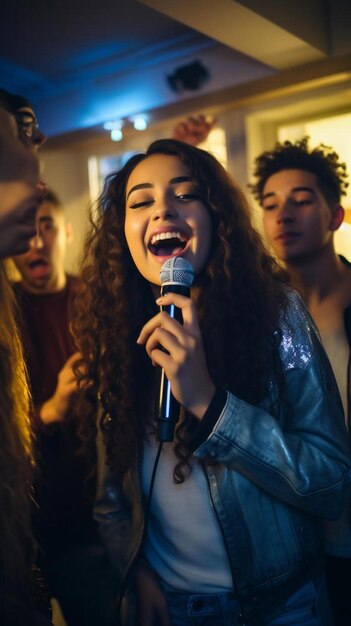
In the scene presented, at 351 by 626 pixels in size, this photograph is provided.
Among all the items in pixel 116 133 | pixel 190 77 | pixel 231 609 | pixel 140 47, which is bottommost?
pixel 231 609

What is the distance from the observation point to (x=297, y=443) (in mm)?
1146

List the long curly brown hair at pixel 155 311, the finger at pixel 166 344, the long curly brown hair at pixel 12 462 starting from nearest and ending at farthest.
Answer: the long curly brown hair at pixel 12 462
the finger at pixel 166 344
the long curly brown hair at pixel 155 311

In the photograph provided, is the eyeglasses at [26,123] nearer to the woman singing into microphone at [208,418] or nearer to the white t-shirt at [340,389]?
the woman singing into microphone at [208,418]

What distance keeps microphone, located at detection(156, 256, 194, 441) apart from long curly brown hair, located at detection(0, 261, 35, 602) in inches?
11.2

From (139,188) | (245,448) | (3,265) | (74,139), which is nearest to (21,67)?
(74,139)

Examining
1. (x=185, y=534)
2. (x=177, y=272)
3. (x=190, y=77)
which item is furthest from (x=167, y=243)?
(x=190, y=77)

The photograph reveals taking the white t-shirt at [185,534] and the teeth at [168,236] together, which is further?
the teeth at [168,236]

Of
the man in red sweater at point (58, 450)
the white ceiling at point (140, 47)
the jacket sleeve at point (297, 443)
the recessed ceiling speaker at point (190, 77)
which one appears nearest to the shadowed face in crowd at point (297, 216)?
the white ceiling at point (140, 47)

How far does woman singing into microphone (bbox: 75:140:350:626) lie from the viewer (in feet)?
3.70

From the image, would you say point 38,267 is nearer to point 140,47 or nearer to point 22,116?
point 22,116

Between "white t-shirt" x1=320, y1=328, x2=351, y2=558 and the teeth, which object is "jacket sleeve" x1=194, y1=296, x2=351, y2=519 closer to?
the teeth

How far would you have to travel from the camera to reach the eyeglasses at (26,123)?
3.27 ft

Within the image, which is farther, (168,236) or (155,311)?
(155,311)

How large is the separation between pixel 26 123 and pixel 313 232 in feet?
5.00
